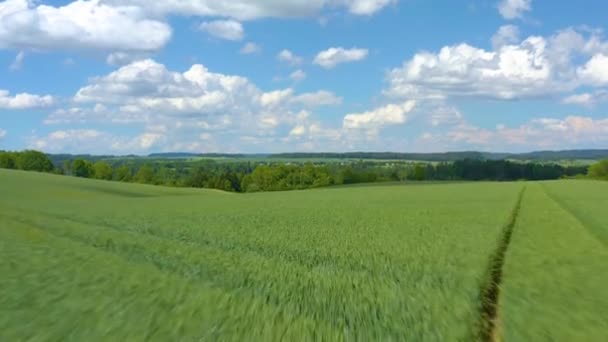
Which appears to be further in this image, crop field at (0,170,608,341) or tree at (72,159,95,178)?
tree at (72,159,95,178)

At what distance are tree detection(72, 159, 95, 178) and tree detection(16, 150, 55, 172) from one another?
10102mm

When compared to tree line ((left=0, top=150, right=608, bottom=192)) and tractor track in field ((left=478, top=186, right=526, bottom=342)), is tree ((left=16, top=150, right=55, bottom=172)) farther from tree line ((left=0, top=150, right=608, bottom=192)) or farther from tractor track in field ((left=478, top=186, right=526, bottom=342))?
tractor track in field ((left=478, top=186, right=526, bottom=342))

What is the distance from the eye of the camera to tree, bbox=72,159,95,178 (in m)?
139

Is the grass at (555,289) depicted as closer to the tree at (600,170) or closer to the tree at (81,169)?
the tree at (600,170)

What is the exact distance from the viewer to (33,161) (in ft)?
408

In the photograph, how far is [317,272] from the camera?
28.7ft

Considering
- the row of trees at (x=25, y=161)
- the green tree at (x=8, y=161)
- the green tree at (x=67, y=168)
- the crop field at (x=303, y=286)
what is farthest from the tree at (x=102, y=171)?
the crop field at (x=303, y=286)

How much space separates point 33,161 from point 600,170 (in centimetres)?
13123

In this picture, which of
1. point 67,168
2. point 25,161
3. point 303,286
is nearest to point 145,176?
point 25,161

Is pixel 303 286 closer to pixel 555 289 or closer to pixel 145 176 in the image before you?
pixel 555 289

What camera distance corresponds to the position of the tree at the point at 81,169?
13912 cm

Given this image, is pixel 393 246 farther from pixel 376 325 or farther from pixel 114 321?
pixel 114 321

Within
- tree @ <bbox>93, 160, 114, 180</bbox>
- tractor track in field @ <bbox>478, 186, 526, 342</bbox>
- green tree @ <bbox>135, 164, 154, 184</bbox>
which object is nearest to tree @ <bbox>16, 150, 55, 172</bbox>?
tree @ <bbox>93, 160, 114, 180</bbox>

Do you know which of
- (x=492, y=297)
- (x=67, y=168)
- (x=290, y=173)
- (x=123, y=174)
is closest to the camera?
(x=492, y=297)
